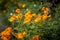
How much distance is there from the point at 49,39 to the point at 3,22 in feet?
5.41

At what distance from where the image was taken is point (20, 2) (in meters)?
6.16

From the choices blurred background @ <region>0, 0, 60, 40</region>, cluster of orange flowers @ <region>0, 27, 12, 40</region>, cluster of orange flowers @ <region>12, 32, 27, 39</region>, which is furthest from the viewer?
cluster of orange flowers @ <region>0, 27, 12, 40</region>

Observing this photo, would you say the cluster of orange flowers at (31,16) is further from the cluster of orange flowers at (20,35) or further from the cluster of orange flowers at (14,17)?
the cluster of orange flowers at (20,35)

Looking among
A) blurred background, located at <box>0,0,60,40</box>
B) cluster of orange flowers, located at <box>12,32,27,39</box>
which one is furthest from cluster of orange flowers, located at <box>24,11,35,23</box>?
cluster of orange flowers, located at <box>12,32,27,39</box>

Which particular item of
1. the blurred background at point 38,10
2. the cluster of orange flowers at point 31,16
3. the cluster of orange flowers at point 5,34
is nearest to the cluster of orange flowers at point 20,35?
the cluster of orange flowers at point 5,34

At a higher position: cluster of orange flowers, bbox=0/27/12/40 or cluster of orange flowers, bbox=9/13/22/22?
cluster of orange flowers, bbox=9/13/22/22

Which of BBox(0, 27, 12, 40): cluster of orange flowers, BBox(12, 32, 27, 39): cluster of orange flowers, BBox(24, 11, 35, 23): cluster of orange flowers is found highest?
BBox(24, 11, 35, 23): cluster of orange flowers

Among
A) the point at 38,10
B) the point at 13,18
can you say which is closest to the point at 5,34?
the point at 13,18

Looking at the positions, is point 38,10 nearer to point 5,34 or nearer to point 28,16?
point 28,16

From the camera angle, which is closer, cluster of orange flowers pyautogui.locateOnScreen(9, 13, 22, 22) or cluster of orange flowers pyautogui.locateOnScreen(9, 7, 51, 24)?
cluster of orange flowers pyautogui.locateOnScreen(9, 7, 51, 24)

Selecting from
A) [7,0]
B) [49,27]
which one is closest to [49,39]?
[49,27]

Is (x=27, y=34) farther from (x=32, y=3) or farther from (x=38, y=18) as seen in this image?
(x=32, y=3)

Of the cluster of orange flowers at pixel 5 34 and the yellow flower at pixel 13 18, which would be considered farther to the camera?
the yellow flower at pixel 13 18

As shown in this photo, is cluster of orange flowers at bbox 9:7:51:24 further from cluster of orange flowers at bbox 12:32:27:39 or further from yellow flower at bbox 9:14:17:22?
cluster of orange flowers at bbox 12:32:27:39
